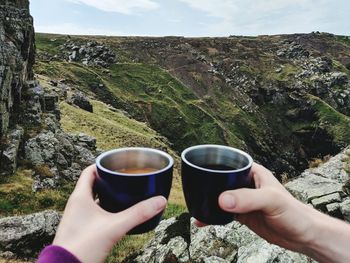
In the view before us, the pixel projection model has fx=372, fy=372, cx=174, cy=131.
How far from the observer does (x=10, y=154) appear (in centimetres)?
1847

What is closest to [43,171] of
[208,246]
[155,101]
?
[208,246]

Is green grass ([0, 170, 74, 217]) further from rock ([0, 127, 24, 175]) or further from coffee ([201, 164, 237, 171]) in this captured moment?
coffee ([201, 164, 237, 171])

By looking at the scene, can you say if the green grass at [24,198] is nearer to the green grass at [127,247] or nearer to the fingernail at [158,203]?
the green grass at [127,247]

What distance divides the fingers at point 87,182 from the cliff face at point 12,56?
711 inches

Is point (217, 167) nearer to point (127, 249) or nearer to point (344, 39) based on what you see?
point (127, 249)

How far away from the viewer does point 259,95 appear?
107 m

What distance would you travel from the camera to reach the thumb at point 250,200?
9.95 feet

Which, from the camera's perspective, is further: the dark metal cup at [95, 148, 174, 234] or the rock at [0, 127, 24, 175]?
the rock at [0, 127, 24, 175]

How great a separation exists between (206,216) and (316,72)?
409 ft

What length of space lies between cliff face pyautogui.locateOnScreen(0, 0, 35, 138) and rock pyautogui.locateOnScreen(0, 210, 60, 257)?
30.7 ft

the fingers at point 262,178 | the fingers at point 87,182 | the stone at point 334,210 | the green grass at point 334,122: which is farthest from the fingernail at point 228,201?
the green grass at point 334,122

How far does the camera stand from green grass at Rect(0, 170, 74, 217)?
15130mm

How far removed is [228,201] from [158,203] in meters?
0.57

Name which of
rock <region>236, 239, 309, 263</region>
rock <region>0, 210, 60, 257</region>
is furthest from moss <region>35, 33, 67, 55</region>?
rock <region>236, 239, 309, 263</region>
